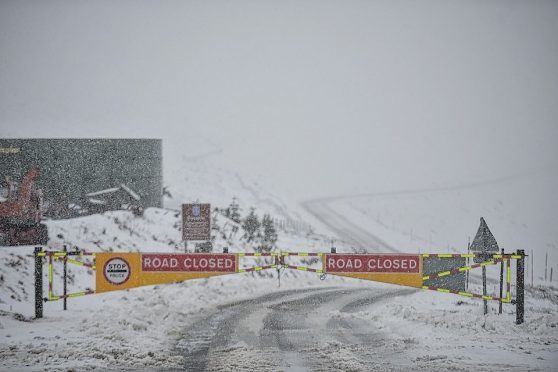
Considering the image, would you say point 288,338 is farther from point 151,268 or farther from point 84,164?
point 84,164

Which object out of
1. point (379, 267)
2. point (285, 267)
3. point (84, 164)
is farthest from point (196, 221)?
point (84, 164)

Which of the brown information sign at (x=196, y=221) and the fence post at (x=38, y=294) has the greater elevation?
the brown information sign at (x=196, y=221)

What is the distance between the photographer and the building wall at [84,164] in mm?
27812

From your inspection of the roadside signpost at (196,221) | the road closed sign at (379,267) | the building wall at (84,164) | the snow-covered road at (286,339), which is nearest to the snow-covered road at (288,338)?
the snow-covered road at (286,339)

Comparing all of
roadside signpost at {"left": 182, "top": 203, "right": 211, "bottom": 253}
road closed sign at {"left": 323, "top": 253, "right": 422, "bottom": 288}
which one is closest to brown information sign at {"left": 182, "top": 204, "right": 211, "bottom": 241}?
roadside signpost at {"left": 182, "top": 203, "right": 211, "bottom": 253}

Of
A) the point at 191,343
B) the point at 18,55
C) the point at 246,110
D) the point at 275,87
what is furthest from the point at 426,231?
the point at 275,87

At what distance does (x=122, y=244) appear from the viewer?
2250 cm

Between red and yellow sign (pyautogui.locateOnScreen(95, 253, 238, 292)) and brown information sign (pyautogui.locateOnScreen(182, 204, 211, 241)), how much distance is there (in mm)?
6790

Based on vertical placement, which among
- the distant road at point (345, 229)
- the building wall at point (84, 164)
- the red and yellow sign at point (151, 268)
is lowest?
the distant road at point (345, 229)

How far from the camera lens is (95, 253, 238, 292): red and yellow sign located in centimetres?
1423

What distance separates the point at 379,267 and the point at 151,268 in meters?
6.04

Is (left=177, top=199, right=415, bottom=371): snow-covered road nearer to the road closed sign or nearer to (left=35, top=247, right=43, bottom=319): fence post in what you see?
the road closed sign

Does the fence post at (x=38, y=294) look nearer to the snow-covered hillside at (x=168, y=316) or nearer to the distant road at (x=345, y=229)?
the snow-covered hillside at (x=168, y=316)

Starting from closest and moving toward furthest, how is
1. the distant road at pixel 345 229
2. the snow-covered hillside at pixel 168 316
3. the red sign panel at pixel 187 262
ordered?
the snow-covered hillside at pixel 168 316
the red sign panel at pixel 187 262
the distant road at pixel 345 229
